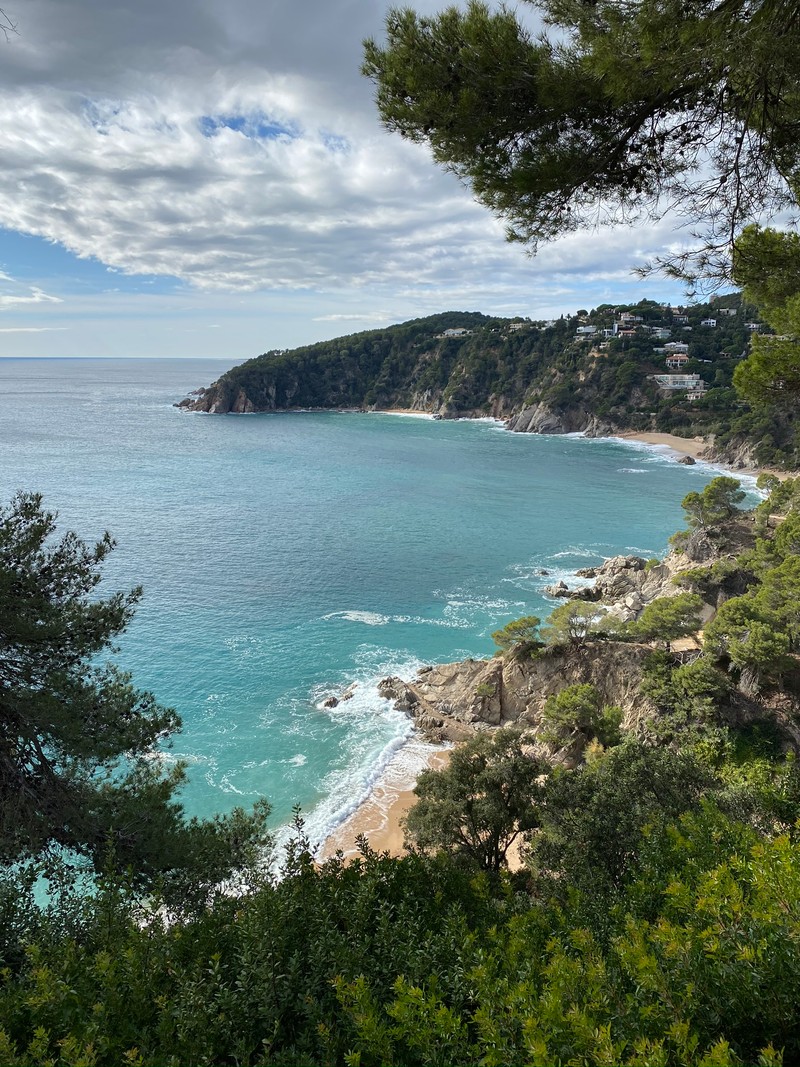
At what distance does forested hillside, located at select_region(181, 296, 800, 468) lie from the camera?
86.5m

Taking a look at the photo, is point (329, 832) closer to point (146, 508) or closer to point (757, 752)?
point (757, 752)

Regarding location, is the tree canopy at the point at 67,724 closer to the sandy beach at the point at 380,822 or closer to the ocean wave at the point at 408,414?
the sandy beach at the point at 380,822

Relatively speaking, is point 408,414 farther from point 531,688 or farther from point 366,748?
point 366,748

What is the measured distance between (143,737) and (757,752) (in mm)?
16443

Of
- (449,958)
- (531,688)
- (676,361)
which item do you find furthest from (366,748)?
(676,361)

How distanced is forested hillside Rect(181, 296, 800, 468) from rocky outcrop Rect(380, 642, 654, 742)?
5571 cm

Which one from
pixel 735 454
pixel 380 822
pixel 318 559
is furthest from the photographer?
pixel 735 454

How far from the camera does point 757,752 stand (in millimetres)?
16969

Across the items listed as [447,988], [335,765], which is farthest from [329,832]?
[447,988]

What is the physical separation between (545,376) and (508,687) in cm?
9240

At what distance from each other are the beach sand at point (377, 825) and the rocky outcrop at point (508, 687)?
3701 mm

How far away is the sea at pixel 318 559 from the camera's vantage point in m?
23.2

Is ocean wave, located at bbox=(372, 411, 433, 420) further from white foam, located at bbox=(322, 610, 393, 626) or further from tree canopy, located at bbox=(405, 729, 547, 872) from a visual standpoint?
tree canopy, located at bbox=(405, 729, 547, 872)

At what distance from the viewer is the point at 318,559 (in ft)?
139
